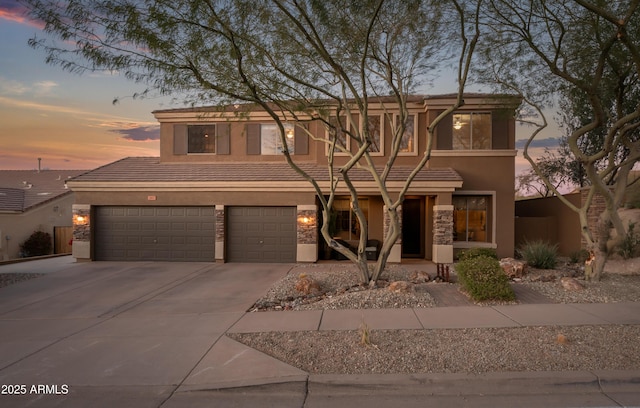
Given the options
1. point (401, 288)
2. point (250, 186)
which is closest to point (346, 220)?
point (250, 186)

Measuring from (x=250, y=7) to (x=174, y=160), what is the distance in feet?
34.9

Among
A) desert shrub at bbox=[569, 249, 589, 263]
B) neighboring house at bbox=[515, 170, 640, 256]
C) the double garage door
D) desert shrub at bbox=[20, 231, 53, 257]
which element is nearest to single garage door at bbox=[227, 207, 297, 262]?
the double garage door

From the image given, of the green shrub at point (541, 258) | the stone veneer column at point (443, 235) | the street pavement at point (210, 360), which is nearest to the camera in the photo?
the street pavement at point (210, 360)

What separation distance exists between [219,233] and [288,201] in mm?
2817

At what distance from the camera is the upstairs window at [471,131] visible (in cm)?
1647

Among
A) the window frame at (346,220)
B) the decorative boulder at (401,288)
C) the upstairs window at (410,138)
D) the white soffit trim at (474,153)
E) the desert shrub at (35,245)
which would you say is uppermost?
the upstairs window at (410,138)

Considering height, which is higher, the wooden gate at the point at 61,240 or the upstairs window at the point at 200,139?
the upstairs window at the point at 200,139

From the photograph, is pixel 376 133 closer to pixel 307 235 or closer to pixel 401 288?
Answer: pixel 307 235

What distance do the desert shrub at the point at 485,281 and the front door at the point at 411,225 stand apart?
805 centimetres

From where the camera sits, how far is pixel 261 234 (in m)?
16.1

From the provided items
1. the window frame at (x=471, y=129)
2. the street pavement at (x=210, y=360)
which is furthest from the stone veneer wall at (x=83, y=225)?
the window frame at (x=471, y=129)

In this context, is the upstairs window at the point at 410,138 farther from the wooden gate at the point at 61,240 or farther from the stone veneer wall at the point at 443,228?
the wooden gate at the point at 61,240

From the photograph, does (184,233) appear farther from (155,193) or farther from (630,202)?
(630,202)

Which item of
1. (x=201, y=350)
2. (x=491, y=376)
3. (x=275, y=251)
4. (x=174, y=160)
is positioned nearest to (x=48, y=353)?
(x=201, y=350)
